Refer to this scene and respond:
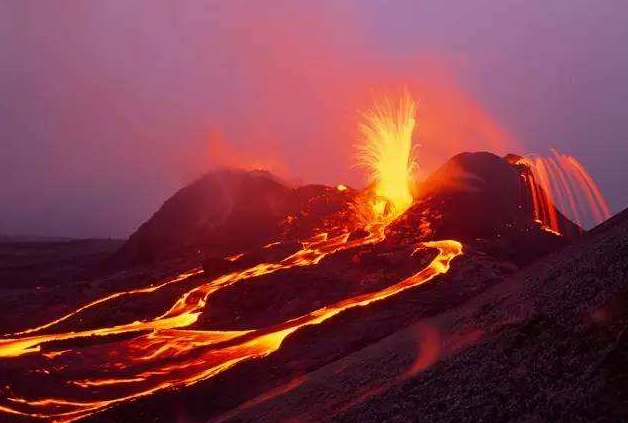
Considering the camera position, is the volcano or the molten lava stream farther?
the molten lava stream

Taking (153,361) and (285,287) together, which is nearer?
(153,361)

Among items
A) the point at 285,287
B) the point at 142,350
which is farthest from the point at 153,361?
the point at 285,287

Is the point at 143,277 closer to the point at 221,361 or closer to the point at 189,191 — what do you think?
the point at 221,361

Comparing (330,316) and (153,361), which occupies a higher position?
(153,361)

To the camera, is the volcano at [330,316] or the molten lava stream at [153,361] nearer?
the volcano at [330,316]

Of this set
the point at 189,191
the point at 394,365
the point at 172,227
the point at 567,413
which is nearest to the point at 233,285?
the point at 394,365

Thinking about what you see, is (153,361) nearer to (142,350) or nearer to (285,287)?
(142,350)

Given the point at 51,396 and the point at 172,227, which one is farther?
the point at 172,227

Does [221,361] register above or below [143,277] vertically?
below
